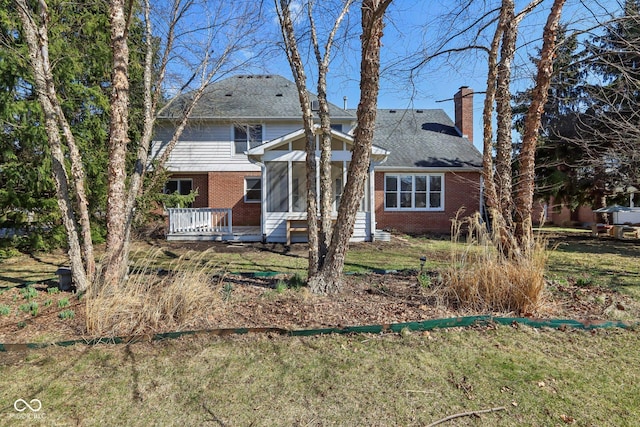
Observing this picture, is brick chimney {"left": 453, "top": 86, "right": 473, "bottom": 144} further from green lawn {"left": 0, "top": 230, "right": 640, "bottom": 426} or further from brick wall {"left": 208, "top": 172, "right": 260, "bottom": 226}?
green lawn {"left": 0, "top": 230, "right": 640, "bottom": 426}

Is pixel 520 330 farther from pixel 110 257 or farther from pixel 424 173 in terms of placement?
pixel 424 173

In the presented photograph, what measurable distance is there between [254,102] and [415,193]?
29.1 ft

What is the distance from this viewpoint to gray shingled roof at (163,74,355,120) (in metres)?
15.3

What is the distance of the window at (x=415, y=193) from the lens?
1580 cm

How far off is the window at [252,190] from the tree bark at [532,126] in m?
12.8

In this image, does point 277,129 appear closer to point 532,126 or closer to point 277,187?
point 277,187

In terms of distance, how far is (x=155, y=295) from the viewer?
416cm

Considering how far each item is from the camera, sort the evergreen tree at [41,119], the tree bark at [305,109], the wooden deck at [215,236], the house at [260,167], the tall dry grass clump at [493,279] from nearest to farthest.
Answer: the tall dry grass clump at [493,279] → the tree bark at [305,109] → the evergreen tree at [41,119] → the wooden deck at [215,236] → the house at [260,167]

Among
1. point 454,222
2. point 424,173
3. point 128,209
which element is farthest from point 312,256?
point 424,173

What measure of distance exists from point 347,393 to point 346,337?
951 millimetres

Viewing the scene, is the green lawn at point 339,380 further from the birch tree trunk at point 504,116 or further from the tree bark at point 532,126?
the birch tree trunk at point 504,116

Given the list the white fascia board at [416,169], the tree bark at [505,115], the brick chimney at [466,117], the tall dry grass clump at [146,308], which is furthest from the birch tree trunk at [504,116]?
the brick chimney at [466,117]

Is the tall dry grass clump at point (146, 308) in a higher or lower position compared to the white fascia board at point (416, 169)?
lower

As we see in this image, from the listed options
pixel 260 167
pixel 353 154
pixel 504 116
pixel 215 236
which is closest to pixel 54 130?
pixel 353 154
